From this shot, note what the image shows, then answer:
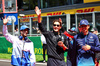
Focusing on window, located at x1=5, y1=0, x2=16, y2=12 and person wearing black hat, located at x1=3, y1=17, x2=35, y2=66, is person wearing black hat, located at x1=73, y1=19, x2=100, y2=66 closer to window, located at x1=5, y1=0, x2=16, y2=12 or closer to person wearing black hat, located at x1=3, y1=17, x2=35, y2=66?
person wearing black hat, located at x1=3, y1=17, x2=35, y2=66

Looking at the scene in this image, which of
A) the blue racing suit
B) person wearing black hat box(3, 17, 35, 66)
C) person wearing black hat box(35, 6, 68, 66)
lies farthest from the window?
the blue racing suit

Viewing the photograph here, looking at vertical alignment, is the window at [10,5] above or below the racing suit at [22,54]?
above

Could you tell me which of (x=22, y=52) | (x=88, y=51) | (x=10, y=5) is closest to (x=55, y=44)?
(x=22, y=52)

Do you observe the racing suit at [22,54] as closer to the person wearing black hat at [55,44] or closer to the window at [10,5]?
the person wearing black hat at [55,44]

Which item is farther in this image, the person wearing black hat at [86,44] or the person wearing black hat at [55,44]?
the person wearing black hat at [55,44]

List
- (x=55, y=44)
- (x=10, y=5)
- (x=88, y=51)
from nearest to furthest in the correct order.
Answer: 1. (x=88, y=51)
2. (x=55, y=44)
3. (x=10, y=5)

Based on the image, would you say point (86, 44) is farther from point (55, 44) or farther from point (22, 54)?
point (22, 54)

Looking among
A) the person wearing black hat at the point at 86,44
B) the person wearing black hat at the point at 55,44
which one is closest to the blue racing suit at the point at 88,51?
the person wearing black hat at the point at 86,44

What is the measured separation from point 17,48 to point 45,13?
26.1 m

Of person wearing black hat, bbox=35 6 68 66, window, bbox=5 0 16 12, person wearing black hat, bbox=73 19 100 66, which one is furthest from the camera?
window, bbox=5 0 16 12

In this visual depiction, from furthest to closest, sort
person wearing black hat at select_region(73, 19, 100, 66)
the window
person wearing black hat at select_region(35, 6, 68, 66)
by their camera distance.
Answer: the window < person wearing black hat at select_region(35, 6, 68, 66) < person wearing black hat at select_region(73, 19, 100, 66)

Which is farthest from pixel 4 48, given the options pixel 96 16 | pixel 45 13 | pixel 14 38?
pixel 14 38

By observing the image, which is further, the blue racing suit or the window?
the window

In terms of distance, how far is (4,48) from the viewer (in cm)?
2111
